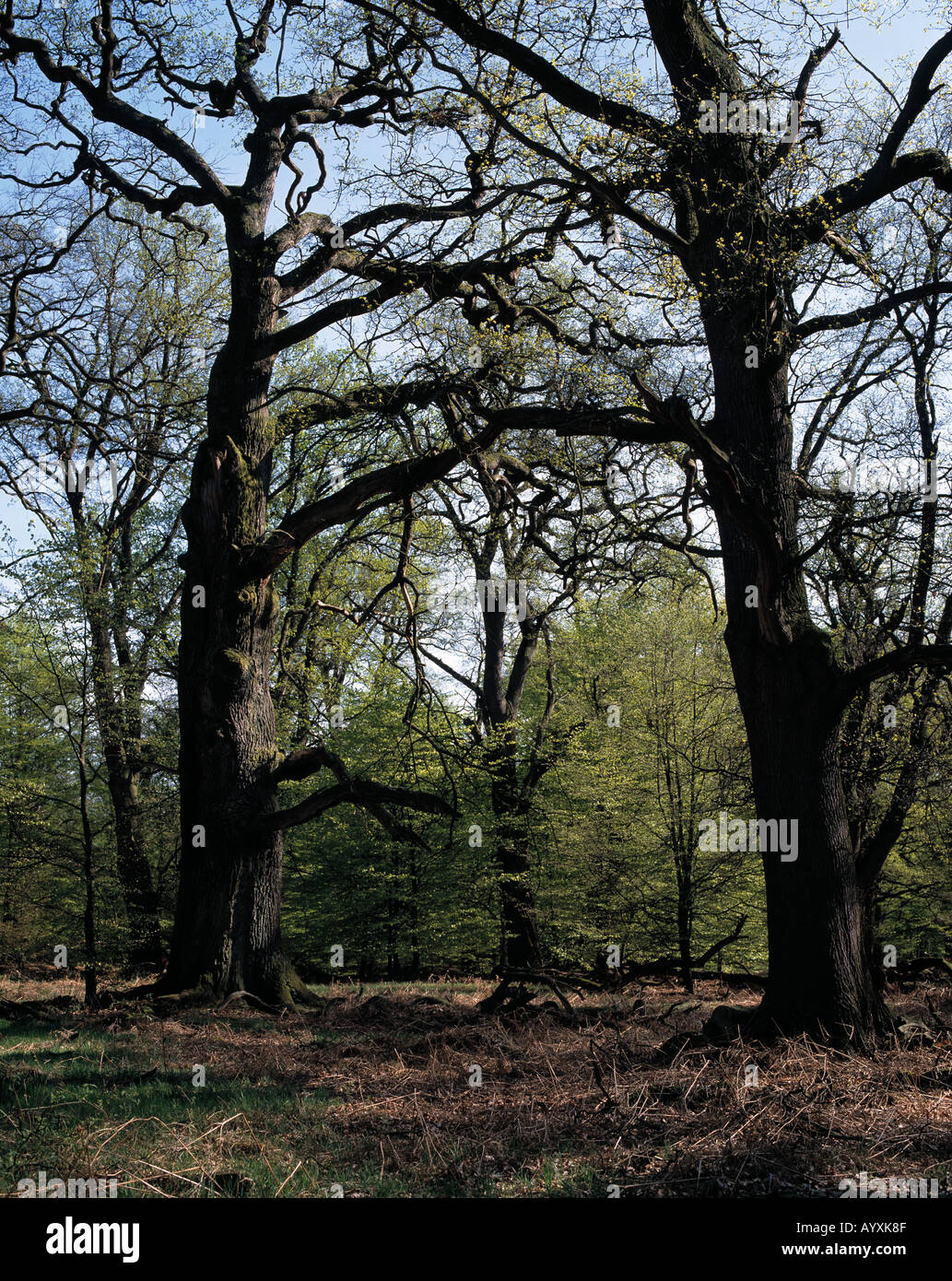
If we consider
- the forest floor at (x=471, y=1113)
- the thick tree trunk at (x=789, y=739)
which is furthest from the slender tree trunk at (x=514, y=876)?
the thick tree trunk at (x=789, y=739)

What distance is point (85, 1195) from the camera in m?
4.07

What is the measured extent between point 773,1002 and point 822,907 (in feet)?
2.65

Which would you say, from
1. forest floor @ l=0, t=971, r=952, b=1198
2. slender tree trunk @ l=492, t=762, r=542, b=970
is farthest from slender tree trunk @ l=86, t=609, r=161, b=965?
forest floor @ l=0, t=971, r=952, b=1198

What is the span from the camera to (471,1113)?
568 centimetres

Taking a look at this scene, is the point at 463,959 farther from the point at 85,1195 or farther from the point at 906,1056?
the point at 85,1195

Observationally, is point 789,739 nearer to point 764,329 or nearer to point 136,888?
point 764,329

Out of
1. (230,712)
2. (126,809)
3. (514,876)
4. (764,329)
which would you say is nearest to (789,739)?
(764,329)

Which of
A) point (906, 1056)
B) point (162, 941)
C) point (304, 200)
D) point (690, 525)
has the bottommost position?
point (162, 941)

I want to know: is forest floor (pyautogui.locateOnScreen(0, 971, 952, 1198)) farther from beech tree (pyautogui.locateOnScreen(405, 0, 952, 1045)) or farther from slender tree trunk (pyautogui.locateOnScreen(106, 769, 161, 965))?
slender tree trunk (pyautogui.locateOnScreen(106, 769, 161, 965))

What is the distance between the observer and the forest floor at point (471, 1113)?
4418 mm

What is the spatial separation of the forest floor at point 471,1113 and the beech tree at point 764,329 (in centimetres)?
107

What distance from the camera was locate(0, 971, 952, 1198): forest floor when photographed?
4418 millimetres

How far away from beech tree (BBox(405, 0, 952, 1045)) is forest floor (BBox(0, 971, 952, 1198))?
107 cm
